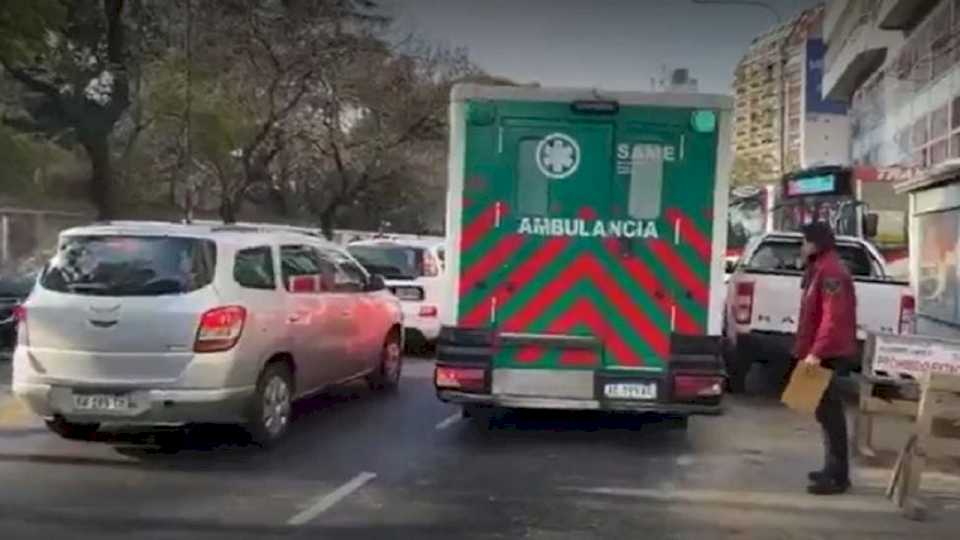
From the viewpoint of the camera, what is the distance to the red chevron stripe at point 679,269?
9883mm

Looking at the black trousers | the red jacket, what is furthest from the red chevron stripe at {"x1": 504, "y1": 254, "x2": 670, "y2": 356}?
the black trousers

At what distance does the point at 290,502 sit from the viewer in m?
8.02

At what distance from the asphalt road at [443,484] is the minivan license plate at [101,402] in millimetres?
394

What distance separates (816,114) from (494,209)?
6419 centimetres

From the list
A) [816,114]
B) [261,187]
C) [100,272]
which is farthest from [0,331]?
[816,114]

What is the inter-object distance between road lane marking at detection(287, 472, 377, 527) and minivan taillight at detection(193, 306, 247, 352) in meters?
1.29

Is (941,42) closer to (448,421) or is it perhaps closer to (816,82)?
(448,421)

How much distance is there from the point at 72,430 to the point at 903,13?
32.8 metres

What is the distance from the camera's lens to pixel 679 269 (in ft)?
32.6

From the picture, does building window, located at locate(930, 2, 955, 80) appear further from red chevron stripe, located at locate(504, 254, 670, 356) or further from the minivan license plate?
the minivan license plate

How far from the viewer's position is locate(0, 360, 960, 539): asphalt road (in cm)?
747

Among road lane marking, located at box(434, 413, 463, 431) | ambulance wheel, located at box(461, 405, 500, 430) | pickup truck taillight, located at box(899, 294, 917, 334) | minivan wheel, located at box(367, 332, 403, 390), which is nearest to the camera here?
road lane marking, located at box(434, 413, 463, 431)

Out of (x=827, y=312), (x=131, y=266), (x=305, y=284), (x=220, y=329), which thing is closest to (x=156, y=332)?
(x=220, y=329)

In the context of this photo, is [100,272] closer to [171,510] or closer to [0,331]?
[171,510]
